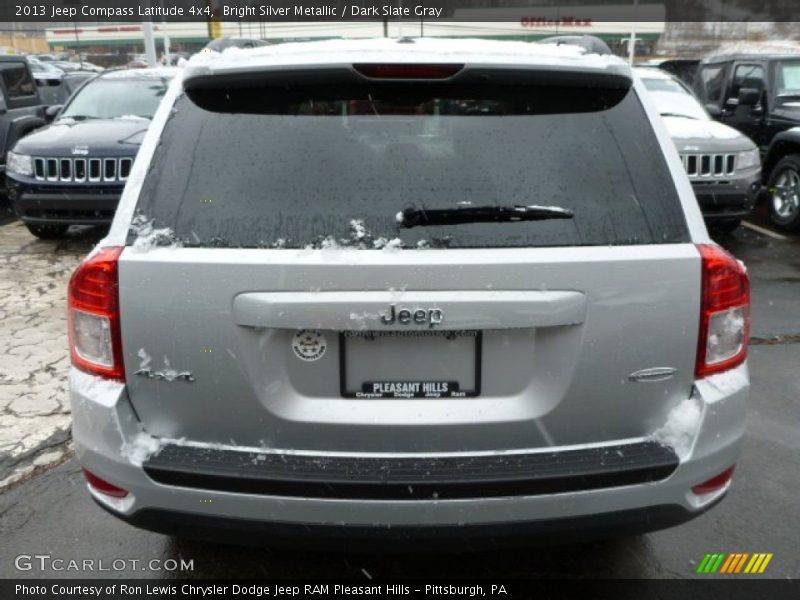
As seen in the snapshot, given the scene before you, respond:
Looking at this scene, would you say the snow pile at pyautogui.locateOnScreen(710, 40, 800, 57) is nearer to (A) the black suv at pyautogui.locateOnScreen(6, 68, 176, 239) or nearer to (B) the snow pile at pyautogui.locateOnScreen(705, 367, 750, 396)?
(A) the black suv at pyautogui.locateOnScreen(6, 68, 176, 239)

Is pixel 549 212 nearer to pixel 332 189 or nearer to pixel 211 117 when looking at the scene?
pixel 332 189

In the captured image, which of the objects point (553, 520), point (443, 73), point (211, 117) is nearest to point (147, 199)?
point (211, 117)

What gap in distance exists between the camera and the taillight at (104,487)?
214cm

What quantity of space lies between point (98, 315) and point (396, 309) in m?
0.87

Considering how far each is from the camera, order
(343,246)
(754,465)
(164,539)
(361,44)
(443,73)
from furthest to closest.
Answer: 1. (754,465)
2. (164,539)
3. (361,44)
4. (443,73)
5. (343,246)

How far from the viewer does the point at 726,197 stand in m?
7.68

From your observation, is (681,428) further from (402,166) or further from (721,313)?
(402,166)

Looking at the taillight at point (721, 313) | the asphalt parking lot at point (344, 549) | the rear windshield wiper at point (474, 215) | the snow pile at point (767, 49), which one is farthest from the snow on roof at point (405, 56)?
the snow pile at point (767, 49)

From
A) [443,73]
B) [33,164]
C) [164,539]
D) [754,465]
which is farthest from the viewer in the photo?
[33,164]

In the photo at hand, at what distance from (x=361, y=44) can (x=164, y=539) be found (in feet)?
6.77

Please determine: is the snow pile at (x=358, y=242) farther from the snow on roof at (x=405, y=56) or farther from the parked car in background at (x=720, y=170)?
the parked car in background at (x=720, y=170)

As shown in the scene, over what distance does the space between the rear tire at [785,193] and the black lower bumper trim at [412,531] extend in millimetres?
7704

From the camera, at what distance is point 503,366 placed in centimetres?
201

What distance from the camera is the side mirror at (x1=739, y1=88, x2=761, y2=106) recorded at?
9502 mm
